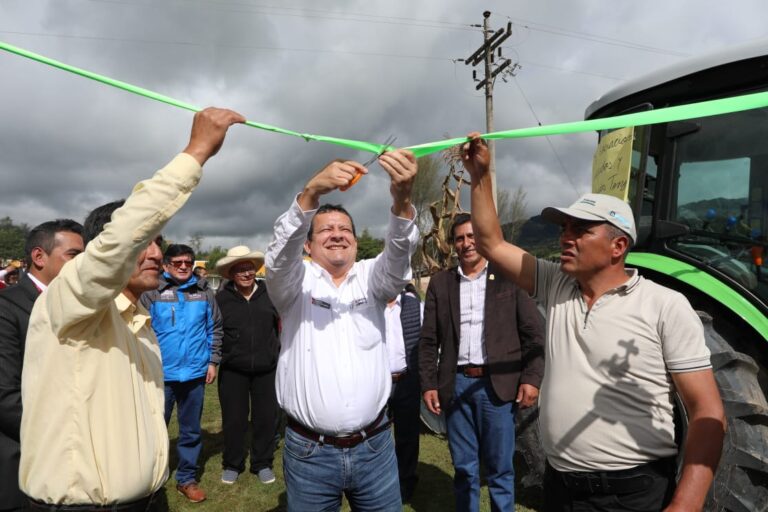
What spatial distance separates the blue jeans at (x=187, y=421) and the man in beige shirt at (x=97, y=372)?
276cm

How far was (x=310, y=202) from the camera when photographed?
197 cm

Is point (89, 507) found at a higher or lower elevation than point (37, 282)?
lower

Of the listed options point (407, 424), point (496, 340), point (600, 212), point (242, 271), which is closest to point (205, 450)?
point (242, 271)

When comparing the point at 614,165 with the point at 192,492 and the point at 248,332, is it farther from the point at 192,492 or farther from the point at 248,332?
the point at 192,492

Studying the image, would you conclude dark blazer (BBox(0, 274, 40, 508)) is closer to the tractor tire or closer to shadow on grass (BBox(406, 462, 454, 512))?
shadow on grass (BBox(406, 462, 454, 512))

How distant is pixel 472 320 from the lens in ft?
10.6

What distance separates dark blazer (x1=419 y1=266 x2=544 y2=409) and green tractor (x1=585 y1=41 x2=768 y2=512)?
797mm

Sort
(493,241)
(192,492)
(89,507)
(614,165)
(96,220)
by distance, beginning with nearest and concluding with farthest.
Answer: (89,507) < (96,220) < (493,241) < (614,165) < (192,492)

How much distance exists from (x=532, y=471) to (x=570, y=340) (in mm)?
1990

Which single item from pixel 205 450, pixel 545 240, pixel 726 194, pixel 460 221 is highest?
pixel 726 194

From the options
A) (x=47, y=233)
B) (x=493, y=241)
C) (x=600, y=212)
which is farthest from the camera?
(x=47, y=233)

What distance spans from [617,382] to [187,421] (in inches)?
146

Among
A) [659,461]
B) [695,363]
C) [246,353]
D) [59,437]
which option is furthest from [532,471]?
[59,437]

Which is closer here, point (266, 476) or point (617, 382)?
point (617, 382)
